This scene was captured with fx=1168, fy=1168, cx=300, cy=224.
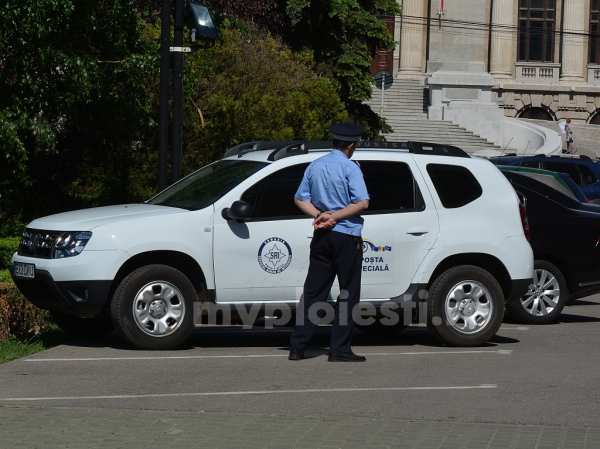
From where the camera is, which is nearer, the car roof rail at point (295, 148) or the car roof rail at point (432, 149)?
the car roof rail at point (295, 148)

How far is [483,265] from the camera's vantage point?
1109 centimetres

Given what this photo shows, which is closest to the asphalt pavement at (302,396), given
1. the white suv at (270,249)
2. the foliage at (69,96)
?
the white suv at (270,249)

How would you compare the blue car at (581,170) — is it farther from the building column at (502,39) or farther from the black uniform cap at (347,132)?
the building column at (502,39)

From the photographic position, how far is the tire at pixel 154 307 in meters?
9.99

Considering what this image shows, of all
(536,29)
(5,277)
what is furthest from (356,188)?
(536,29)

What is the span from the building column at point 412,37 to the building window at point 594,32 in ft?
32.6

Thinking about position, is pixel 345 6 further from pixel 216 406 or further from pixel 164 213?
pixel 216 406

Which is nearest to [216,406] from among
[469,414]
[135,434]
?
[135,434]

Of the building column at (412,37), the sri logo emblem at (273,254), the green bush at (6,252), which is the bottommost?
the green bush at (6,252)

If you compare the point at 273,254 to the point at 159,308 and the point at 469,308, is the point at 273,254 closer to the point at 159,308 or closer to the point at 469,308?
the point at 159,308

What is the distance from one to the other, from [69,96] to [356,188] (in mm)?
6463

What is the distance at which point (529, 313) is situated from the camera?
12852 mm

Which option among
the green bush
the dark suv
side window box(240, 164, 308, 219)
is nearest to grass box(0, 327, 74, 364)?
side window box(240, 164, 308, 219)

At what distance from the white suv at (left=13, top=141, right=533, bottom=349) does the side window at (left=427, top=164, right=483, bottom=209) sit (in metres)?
0.01
